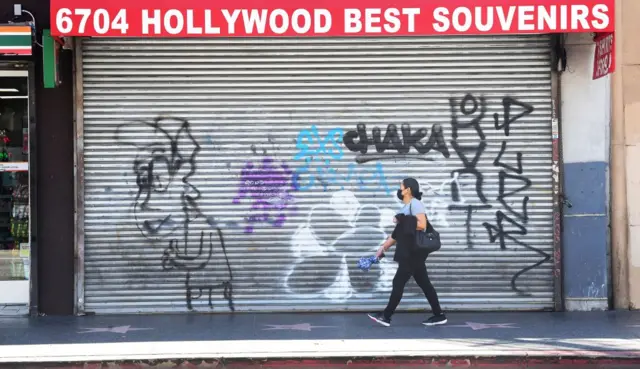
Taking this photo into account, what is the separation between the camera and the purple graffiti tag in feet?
33.7

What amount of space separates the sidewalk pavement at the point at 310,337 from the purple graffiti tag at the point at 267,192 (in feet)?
4.18

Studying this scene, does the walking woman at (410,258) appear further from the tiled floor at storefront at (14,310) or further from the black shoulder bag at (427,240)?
the tiled floor at storefront at (14,310)

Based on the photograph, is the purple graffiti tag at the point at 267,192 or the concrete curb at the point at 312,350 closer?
the concrete curb at the point at 312,350

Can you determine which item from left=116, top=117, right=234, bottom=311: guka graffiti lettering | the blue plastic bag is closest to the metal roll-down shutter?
left=116, top=117, right=234, bottom=311: guka graffiti lettering

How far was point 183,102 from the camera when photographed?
10172 mm

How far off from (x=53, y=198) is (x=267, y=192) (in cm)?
278

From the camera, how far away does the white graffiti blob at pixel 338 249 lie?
404 inches

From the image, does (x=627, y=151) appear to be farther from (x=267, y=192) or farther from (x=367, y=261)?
(x=267, y=192)

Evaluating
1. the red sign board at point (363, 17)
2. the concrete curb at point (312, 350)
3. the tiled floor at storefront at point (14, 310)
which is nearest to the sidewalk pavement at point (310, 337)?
the concrete curb at point (312, 350)

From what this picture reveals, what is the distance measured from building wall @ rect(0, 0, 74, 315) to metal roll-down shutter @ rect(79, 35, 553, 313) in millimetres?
257

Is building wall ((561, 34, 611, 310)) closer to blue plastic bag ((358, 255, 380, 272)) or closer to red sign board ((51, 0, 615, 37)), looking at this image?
red sign board ((51, 0, 615, 37))

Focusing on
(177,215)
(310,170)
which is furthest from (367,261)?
(177,215)

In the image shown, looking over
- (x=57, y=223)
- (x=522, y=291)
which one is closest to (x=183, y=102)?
(x=57, y=223)

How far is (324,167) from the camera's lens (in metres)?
10.3
